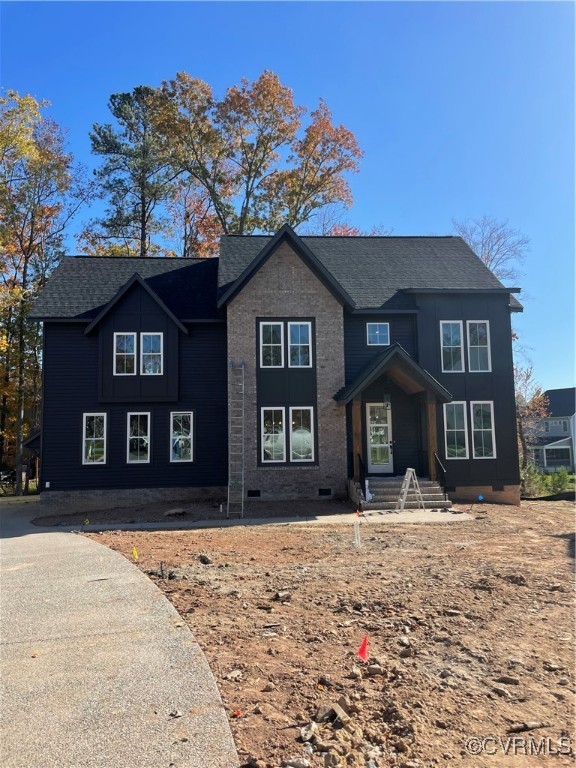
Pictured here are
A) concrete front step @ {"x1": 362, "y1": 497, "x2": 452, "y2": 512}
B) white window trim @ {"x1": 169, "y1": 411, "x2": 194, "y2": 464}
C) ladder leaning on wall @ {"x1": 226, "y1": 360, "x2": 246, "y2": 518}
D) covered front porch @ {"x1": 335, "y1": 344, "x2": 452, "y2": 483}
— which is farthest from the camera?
white window trim @ {"x1": 169, "y1": 411, "x2": 194, "y2": 464}

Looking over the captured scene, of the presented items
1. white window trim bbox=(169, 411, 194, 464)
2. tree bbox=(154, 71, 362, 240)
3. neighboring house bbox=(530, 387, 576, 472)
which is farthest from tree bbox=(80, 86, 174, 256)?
neighboring house bbox=(530, 387, 576, 472)

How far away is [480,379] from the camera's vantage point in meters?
19.2

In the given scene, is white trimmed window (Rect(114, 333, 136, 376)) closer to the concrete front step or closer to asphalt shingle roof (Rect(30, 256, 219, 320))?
asphalt shingle roof (Rect(30, 256, 219, 320))

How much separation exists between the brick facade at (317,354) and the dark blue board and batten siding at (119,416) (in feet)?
4.34

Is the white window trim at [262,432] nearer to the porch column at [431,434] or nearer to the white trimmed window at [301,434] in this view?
the white trimmed window at [301,434]

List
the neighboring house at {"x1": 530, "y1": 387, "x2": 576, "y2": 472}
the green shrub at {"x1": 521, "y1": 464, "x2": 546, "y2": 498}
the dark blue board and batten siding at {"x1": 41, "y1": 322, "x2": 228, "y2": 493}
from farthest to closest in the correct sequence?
1. the neighboring house at {"x1": 530, "y1": 387, "x2": 576, "y2": 472}
2. the green shrub at {"x1": 521, "y1": 464, "x2": 546, "y2": 498}
3. the dark blue board and batten siding at {"x1": 41, "y1": 322, "x2": 228, "y2": 493}

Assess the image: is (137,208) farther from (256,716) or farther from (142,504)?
(256,716)

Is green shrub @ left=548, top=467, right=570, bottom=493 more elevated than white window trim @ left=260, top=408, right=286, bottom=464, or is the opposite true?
white window trim @ left=260, top=408, right=286, bottom=464

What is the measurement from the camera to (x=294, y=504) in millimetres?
16938

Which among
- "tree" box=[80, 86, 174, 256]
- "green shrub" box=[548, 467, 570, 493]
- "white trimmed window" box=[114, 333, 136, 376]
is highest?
"tree" box=[80, 86, 174, 256]


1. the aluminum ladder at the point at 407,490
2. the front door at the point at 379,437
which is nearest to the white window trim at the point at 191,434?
the front door at the point at 379,437

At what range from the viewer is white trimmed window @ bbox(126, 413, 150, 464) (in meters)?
18.6

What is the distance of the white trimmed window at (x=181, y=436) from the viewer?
740 inches

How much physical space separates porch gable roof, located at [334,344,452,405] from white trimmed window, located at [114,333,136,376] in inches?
278
